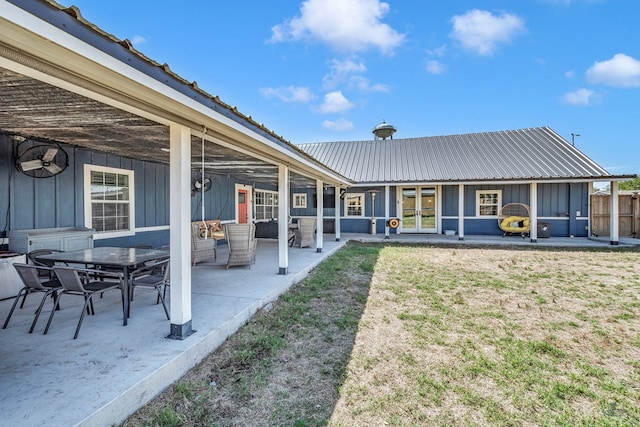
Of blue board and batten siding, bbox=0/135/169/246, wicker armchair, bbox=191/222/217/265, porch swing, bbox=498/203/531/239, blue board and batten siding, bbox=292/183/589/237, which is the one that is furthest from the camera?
blue board and batten siding, bbox=292/183/589/237

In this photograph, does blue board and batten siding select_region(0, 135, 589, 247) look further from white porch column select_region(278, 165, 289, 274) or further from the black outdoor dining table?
white porch column select_region(278, 165, 289, 274)

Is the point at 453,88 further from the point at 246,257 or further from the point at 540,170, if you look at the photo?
the point at 246,257

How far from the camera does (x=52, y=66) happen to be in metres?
1.80

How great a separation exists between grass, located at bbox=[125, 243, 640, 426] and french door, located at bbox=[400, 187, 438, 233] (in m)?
8.31

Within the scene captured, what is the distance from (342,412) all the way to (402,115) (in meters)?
20.8

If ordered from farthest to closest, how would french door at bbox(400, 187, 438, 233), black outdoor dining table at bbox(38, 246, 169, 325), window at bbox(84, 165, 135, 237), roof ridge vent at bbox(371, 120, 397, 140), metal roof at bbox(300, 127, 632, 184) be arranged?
roof ridge vent at bbox(371, 120, 397, 140), french door at bbox(400, 187, 438, 233), metal roof at bbox(300, 127, 632, 184), window at bbox(84, 165, 135, 237), black outdoor dining table at bbox(38, 246, 169, 325)

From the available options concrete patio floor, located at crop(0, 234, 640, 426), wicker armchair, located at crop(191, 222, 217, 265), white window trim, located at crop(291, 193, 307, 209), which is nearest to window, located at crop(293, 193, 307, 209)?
white window trim, located at crop(291, 193, 307, 209)

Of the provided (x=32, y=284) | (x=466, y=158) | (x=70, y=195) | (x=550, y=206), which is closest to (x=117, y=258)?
(x=32, y=284)

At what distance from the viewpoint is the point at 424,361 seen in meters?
3.16

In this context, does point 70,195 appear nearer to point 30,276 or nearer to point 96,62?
point 30,276

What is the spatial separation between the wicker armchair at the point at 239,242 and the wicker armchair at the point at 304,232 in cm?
299

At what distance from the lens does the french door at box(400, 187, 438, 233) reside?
Answer: 14273 millimetres

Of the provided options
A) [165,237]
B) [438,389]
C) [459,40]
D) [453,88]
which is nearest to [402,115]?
[453,88]

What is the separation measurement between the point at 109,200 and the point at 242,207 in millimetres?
5673
